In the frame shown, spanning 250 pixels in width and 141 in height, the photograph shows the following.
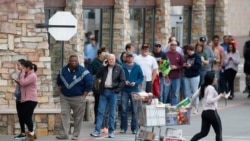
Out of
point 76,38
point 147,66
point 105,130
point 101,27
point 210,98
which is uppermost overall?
point 101,27

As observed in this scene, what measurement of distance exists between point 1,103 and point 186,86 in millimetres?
6399

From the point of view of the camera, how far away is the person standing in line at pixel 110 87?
22156mm

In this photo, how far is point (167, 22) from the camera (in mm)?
30438

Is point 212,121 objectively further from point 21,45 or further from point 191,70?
point 191,70

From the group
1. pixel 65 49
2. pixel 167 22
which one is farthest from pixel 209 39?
pixel 65 49

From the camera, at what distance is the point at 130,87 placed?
2278cm

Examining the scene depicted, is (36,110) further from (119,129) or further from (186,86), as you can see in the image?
(186,86)

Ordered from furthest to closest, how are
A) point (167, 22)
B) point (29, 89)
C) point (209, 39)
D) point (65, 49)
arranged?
point (209, 39), point (167, 22), point (65, 49), point (29, 89)

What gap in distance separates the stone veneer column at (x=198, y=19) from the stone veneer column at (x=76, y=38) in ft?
22.5

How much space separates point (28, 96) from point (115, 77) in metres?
2.04

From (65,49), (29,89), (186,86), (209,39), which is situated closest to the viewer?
(29,89)

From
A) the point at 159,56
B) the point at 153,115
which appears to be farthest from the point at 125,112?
the point at 159,56

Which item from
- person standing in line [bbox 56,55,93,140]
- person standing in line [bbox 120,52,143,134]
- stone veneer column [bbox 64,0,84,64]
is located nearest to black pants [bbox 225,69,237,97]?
stone veneer column [bbox 64,0,84,64]

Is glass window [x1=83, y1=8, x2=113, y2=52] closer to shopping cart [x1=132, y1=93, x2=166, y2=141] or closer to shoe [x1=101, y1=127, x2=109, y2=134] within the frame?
shoe [x1=101, y1=127, x2=109, y2=134]
